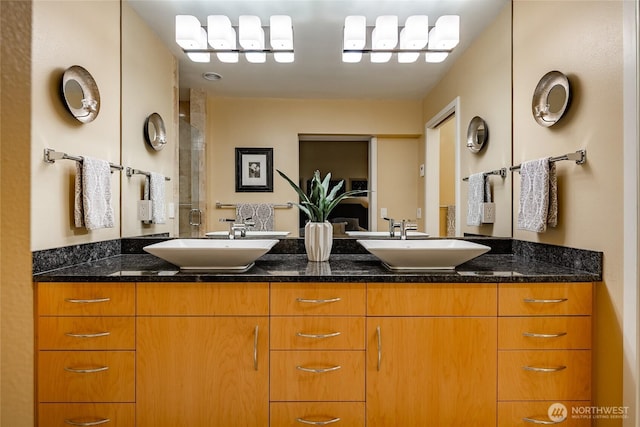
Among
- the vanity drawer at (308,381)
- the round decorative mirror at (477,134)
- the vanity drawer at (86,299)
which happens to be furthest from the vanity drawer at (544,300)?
the vanity drawer at (86,299)

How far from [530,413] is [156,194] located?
2.06 metres

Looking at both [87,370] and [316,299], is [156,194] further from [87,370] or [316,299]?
[316,299]

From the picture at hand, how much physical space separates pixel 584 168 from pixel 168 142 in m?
2.04

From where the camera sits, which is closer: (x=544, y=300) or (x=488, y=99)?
(x=544, y=300)

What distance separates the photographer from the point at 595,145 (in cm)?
136

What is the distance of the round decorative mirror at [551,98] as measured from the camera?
59.2 inches

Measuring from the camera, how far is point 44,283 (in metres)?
1.32

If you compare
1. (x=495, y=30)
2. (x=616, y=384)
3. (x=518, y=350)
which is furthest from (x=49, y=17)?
(x=616, y=384)

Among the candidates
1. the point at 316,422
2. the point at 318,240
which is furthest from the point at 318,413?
the point at 318,240

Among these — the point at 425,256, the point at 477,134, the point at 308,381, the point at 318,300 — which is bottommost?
the point at 308,381

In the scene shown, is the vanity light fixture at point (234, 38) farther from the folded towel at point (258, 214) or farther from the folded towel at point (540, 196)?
the folded towel at point (540, 196)

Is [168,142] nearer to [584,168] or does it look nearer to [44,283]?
[44,283]

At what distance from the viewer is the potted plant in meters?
1.70

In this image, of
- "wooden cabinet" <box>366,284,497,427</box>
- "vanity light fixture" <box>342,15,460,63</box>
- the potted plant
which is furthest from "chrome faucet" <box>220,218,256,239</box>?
"vanity light fixture" <box>342,15,460,63</box>
